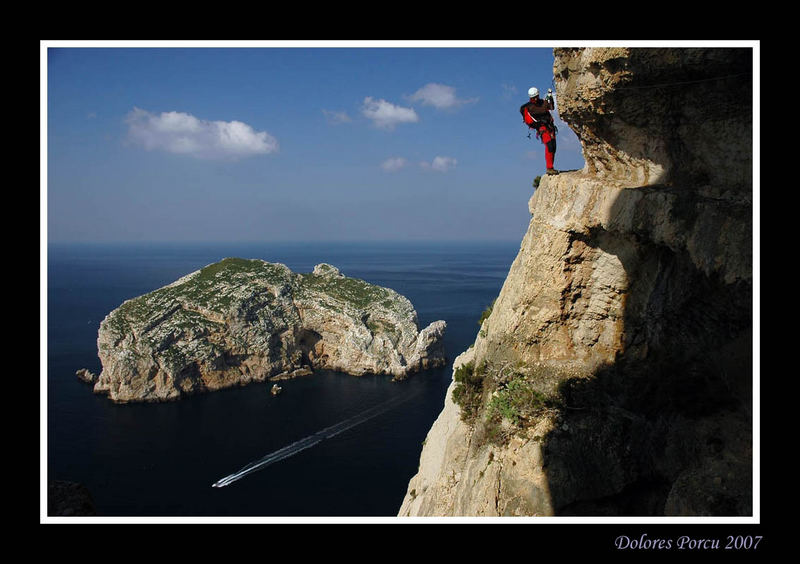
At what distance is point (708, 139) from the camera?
11242 mm

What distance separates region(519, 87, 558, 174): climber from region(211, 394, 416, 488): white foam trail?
45904 mm

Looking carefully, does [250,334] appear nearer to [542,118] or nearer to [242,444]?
[242,444]

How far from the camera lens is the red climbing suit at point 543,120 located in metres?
14.2

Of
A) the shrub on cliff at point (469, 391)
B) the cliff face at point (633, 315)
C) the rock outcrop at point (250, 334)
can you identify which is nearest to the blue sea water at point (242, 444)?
the rock outcrop at point (250, 334)

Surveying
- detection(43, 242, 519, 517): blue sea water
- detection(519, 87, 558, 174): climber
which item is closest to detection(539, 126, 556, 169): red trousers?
detection(519, 87, 558, 174): climber

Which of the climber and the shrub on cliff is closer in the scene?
the climber

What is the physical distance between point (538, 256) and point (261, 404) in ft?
203

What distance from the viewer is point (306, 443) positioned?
55.7 metres

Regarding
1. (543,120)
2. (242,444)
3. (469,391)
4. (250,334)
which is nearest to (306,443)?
(242,444)

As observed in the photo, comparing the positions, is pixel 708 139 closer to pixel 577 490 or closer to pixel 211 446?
pixel 577 490

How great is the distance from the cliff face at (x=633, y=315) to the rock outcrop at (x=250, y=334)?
220 feet

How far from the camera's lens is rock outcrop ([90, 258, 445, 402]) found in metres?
71.2

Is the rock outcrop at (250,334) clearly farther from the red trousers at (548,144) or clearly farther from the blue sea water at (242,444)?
the red trousers at (548,144)

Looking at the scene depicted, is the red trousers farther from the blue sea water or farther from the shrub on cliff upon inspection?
the blue sea water
